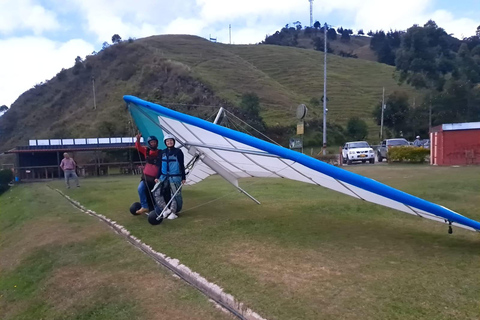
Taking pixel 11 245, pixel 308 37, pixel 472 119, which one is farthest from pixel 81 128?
pixel 308 37

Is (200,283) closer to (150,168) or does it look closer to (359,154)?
(150,168)

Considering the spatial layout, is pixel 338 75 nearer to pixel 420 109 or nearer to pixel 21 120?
pixel 420 109

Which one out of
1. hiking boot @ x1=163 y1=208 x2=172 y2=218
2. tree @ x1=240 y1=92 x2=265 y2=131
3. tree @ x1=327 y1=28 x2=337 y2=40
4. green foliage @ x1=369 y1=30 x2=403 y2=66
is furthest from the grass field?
tree @ x1=327 y1=28 x2=337 y2=40

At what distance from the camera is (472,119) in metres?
46.5

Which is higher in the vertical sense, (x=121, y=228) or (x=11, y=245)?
(x=121, y=228)

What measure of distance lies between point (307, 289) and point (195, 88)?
60160 millimetres

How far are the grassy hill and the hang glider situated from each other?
1638 inches

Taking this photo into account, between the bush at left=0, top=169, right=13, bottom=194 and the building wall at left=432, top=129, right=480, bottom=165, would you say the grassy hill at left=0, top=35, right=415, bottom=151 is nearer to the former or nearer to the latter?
the bush at left=0, top=169, right=13, bottom=194

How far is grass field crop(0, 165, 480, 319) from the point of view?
3.99 metres

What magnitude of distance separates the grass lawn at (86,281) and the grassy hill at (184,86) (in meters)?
43.3

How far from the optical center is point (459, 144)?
71.5ft

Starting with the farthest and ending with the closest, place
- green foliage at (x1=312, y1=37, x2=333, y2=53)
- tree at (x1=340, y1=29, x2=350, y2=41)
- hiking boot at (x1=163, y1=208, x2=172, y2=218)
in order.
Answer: tree at (x1=340, y1=29, x2=350, y2=41)
green foliage at (x1=312, y1=37, x2=333, y2=53)
hiking boot at (x1=163, y1=208, x2=172, y2=218)

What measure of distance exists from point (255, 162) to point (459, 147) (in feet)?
58.6

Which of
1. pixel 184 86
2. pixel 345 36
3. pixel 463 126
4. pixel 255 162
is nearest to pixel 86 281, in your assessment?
pixel 255 162
